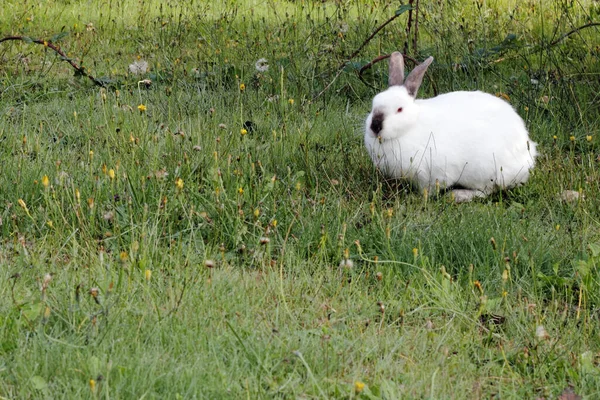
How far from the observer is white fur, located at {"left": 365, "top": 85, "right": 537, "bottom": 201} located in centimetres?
408

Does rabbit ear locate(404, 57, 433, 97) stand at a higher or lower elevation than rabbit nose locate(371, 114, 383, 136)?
higher

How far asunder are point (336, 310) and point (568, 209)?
1495mm

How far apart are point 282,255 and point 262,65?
3.28 meters

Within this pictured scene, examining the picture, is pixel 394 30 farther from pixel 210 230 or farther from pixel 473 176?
pixel 210 230

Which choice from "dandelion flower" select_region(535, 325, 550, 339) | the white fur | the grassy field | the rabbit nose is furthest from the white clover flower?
"dandelion flower" select_region(535, 325, 550, 339)

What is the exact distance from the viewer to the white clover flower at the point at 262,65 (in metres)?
5.91

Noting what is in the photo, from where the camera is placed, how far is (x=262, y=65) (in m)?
6.00

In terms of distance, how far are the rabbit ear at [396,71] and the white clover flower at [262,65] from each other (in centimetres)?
172

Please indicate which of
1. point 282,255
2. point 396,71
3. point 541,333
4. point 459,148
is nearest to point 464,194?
point 459,148

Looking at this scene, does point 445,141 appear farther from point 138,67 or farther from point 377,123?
point 138,67

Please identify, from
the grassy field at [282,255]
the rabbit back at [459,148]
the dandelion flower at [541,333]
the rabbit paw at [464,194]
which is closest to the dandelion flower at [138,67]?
the grassy field at [282,255]

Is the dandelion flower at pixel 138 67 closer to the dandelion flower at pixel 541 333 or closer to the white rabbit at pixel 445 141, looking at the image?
the white rabbit at pixel 445 141

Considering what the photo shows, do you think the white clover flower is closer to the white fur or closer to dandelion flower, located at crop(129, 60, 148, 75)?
dandelion flower, located at crop(129, 60, 148, 75)

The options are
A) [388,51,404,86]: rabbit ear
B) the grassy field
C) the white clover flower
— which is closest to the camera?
the grassy field
